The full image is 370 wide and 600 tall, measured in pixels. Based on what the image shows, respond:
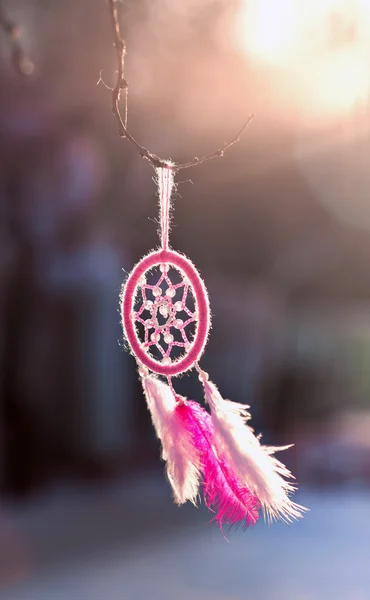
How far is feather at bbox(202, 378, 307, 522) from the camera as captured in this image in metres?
0.71

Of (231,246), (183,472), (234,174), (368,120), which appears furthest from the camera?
(231,246)

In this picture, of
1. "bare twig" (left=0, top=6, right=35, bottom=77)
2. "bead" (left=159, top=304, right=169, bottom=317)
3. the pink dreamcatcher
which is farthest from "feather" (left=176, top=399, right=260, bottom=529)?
"bare twig" (left=0, top=6, right=35, bottom=77)

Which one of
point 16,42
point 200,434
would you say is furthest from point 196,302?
point 16,42

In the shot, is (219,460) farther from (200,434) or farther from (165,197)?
(165,197)

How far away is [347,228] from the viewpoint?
2.98 metres

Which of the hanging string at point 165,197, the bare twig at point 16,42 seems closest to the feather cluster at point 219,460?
the hanging string at point 165,197

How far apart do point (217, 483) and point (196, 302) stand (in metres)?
0.24

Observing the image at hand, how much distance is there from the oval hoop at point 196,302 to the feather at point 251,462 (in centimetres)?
6

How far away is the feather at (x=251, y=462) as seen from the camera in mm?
712

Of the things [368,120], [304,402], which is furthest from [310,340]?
[368,120]

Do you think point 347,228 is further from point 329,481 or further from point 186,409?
point 186,409

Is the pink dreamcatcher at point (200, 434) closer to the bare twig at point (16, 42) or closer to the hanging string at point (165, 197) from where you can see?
the hanging string at point (165, 197)

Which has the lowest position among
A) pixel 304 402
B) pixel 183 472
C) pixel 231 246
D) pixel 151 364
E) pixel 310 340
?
pixel 183 472

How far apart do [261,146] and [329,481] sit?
1610mm
